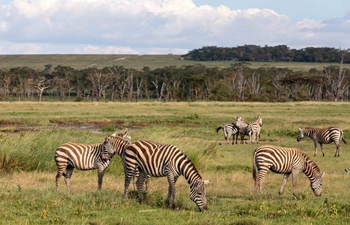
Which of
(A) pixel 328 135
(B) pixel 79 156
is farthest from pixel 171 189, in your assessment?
(A) pixel 328 135

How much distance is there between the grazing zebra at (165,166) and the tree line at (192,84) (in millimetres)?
65185

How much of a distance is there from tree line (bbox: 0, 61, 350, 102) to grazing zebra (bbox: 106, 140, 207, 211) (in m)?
65.2

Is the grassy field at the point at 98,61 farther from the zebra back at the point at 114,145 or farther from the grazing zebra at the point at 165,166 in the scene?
the grazing zebra at the point at 165,166

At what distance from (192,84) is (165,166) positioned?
73525 mm

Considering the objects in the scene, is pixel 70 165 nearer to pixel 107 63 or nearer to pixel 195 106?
pixel 195 106

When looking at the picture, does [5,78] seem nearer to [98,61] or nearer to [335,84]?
[335,84]

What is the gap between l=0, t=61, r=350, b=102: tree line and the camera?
255ft

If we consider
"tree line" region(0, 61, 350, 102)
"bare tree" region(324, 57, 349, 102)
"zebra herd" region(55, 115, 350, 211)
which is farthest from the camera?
"bare tree" region(324, 57, 349, 102)

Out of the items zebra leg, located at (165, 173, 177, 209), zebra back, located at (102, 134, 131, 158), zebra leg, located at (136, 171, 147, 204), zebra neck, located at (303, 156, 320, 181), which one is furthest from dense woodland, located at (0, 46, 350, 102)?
zebra leg, located at (165, 173, 177, 209)

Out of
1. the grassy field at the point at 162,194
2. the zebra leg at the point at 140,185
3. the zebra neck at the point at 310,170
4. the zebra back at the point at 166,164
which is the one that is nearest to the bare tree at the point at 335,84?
the grassy field at the point at 162,194

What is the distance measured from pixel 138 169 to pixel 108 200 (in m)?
0.84

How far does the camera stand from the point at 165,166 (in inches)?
382

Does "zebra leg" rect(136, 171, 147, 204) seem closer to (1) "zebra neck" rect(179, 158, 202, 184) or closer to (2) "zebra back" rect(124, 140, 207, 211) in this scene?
(2) "zebra back" rect(124, 140, 207, 211)

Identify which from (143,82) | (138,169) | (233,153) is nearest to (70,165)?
(138,169)
